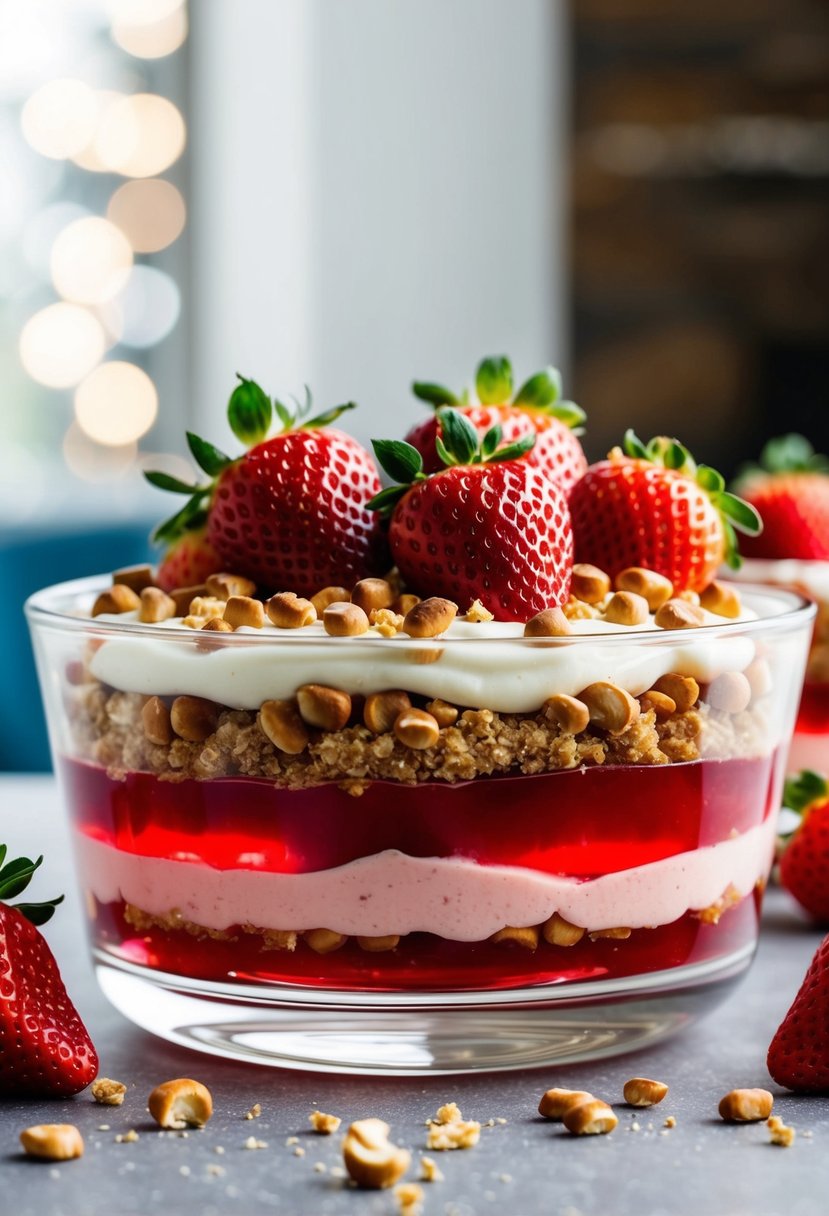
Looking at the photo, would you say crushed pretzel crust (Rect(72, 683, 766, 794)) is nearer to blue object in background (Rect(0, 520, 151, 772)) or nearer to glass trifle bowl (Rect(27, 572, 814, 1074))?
glass trifle bowl (Rect(27, 572, 814, 1074))

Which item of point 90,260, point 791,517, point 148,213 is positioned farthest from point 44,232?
point 791,517

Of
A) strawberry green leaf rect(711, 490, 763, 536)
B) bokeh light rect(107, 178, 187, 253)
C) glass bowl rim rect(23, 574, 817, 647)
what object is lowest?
glass bowl rim rect(23, 574, 817, 647)

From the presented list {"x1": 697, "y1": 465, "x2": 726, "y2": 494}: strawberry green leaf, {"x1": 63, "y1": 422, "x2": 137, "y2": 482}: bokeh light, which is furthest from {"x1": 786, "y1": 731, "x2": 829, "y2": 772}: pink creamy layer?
{"x1": 63, "y1": 422, "x2": 137, "y2": 482}: bokeh light

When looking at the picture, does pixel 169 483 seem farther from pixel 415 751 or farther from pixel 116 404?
pixel 116 404

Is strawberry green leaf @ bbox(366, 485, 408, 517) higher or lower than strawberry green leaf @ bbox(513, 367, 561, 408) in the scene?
lower

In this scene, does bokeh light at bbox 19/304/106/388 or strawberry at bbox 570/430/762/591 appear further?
bokeh light at bbox 19/304/106/388

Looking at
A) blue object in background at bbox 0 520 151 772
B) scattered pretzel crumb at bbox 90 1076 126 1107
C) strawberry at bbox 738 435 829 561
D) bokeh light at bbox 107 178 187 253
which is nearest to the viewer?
scattered pretzel crumb at bbox 90 1076 126 1107

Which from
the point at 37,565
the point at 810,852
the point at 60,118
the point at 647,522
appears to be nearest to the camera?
the point at 647,522

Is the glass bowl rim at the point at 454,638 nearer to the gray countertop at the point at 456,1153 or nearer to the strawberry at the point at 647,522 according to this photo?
the strawberry at the point at 647,522
